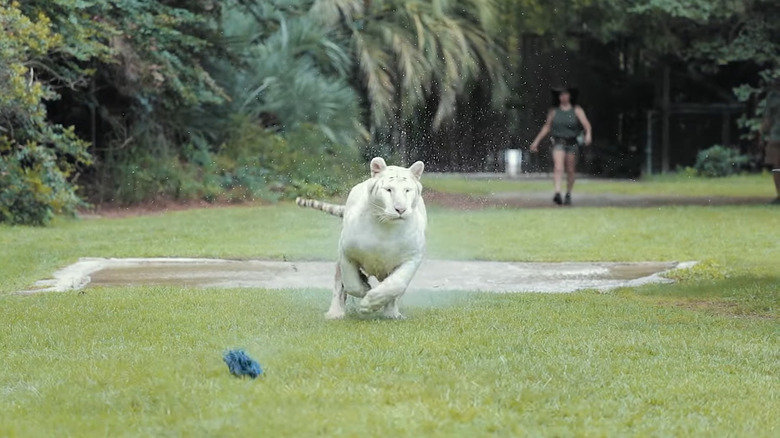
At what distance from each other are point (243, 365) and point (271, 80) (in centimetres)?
1870

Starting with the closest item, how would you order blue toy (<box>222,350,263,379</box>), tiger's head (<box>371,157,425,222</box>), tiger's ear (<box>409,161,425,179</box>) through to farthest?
blue toy (<box>222,350,263,379</box>) < tiger's head (<box>371,157,425,222</box>) < tiger's ear (<box>409,161,425,179</box>)

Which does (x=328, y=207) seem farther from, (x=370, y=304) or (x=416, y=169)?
(x=370, y=304)

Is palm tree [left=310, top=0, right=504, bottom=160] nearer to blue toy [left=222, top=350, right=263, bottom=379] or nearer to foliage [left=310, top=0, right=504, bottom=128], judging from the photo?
foliage [left=310, top=0, right=504, bottom=128]

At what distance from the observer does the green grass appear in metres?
22.7

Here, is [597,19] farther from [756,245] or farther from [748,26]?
[756,245]

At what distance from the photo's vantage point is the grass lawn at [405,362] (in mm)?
5246

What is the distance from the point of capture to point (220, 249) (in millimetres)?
13469

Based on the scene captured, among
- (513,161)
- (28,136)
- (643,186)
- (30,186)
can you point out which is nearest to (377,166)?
(30,186)

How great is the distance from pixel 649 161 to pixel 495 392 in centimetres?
2772

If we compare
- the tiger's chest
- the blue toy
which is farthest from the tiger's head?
the blue toy

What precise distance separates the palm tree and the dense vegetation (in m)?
0.04

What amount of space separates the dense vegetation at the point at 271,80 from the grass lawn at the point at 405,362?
228 inches

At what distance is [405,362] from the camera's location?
20.9 feet

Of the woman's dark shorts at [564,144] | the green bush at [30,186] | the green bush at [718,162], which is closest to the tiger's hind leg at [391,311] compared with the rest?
the green bush at [30,186]
